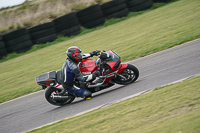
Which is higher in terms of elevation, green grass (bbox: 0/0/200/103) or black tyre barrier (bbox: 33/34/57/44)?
black tyre barrier (bbox: 33/34/57/44)

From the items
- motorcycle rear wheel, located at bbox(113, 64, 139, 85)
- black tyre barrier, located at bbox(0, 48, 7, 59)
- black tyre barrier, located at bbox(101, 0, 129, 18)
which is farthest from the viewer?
black tyre barrier, located at bbox(101, 0, 129, 18)

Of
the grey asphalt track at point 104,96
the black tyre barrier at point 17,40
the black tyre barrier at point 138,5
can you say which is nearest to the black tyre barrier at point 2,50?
the black tyre barrier at point 17,40

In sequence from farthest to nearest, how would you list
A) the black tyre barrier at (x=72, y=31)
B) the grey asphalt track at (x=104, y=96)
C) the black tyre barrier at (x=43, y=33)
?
the black tyre barrier at (x=72, y=31)
the black tyre barrier at (x=43, y=33)
the grey asphalt track at (x=104, y=96)

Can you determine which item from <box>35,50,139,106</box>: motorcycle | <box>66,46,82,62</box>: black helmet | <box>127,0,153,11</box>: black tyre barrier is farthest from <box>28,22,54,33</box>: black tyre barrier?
<box>66,46,82,62</box>: black helmet

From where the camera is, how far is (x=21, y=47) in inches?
627

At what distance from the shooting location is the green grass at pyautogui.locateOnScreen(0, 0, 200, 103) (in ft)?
34.4

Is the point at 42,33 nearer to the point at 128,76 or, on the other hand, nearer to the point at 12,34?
the point at 12,34

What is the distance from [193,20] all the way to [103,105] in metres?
8.77

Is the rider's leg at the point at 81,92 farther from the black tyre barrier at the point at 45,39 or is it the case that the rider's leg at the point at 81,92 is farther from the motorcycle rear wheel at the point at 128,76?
the black tyre barrier at the point at 45,39

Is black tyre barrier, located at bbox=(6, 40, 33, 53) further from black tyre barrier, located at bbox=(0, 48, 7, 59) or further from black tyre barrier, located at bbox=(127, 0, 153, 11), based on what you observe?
black tyre barrier, located at bbox=(127, 0, 153, 11)

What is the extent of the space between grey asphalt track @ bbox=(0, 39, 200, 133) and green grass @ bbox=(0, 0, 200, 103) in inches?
44.6

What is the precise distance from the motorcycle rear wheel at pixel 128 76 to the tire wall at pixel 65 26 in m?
9.76

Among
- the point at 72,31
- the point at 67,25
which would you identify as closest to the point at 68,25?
the point at 67,25

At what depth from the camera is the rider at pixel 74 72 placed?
22.1ft
